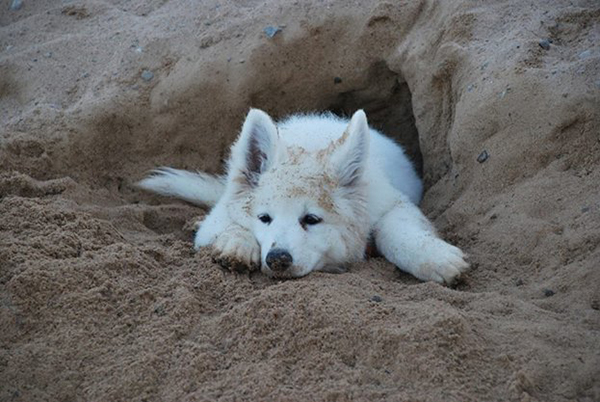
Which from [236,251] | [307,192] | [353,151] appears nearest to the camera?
[236,251]

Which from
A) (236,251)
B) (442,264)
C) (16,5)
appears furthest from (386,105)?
(16,5)

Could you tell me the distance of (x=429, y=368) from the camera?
244cm

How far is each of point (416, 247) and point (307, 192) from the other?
0.61 metres

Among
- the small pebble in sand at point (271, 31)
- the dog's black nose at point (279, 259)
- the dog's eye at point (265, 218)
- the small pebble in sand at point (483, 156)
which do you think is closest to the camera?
the dog's black nose at point (279, 259)

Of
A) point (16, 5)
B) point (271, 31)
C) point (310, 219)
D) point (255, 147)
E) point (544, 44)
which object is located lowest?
point (16, 5)

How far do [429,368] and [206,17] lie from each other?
3561mm

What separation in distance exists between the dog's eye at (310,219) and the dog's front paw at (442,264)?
0.56m

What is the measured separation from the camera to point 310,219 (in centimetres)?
360

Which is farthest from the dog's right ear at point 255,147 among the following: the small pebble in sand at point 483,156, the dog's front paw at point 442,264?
the small pebble in sand at point 483,156

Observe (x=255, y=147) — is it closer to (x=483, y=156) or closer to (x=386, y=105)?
(x=483, y=156)

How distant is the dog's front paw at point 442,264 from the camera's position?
3.30 meters

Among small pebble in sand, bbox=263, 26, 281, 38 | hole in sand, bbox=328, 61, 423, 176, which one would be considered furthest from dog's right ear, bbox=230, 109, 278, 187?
hole in sand, bbox=328, 61, 423, 176

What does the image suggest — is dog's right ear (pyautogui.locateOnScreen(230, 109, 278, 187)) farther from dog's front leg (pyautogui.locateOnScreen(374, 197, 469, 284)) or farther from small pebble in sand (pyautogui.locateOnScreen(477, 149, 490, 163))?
small pebble in sand (pyautogui.locateOnScreen(477, 149, 490, 163))

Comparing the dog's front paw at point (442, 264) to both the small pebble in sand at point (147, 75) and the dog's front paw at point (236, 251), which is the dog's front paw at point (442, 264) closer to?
the dog's front paw at point (236, 251)
